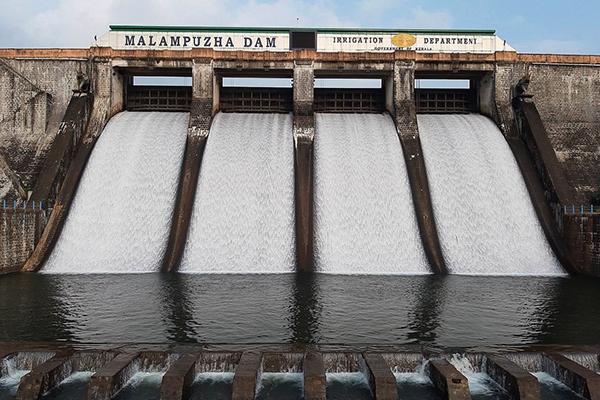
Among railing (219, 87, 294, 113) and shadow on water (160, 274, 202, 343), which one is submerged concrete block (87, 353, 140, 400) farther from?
railing (219, 87, 294, 113)

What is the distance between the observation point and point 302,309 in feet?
45.2

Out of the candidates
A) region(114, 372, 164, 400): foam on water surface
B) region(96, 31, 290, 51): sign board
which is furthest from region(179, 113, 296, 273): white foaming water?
region(114, 372, 164, 400): foam on water surface

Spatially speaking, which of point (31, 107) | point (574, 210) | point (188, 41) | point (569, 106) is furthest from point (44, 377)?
point (569, 106)

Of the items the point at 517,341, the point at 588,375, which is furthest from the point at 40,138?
the point at 588,375

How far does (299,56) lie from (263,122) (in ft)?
13.6

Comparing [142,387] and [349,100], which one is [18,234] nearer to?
[142,387]

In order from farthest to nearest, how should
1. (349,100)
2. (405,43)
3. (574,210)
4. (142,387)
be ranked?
(349,100) → (405,43) → (574,210) → (142,387)

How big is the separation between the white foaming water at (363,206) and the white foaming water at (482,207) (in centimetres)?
145

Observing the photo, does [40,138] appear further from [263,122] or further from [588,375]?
[588,375]

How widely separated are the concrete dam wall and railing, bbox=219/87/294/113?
1423mm

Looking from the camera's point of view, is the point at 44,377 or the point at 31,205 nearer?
the point at 44,377

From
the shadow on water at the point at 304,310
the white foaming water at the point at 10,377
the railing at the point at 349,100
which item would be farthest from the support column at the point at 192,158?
the white foaming water at the point at 10,377

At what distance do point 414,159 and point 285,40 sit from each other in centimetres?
1072

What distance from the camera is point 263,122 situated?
28328mm
